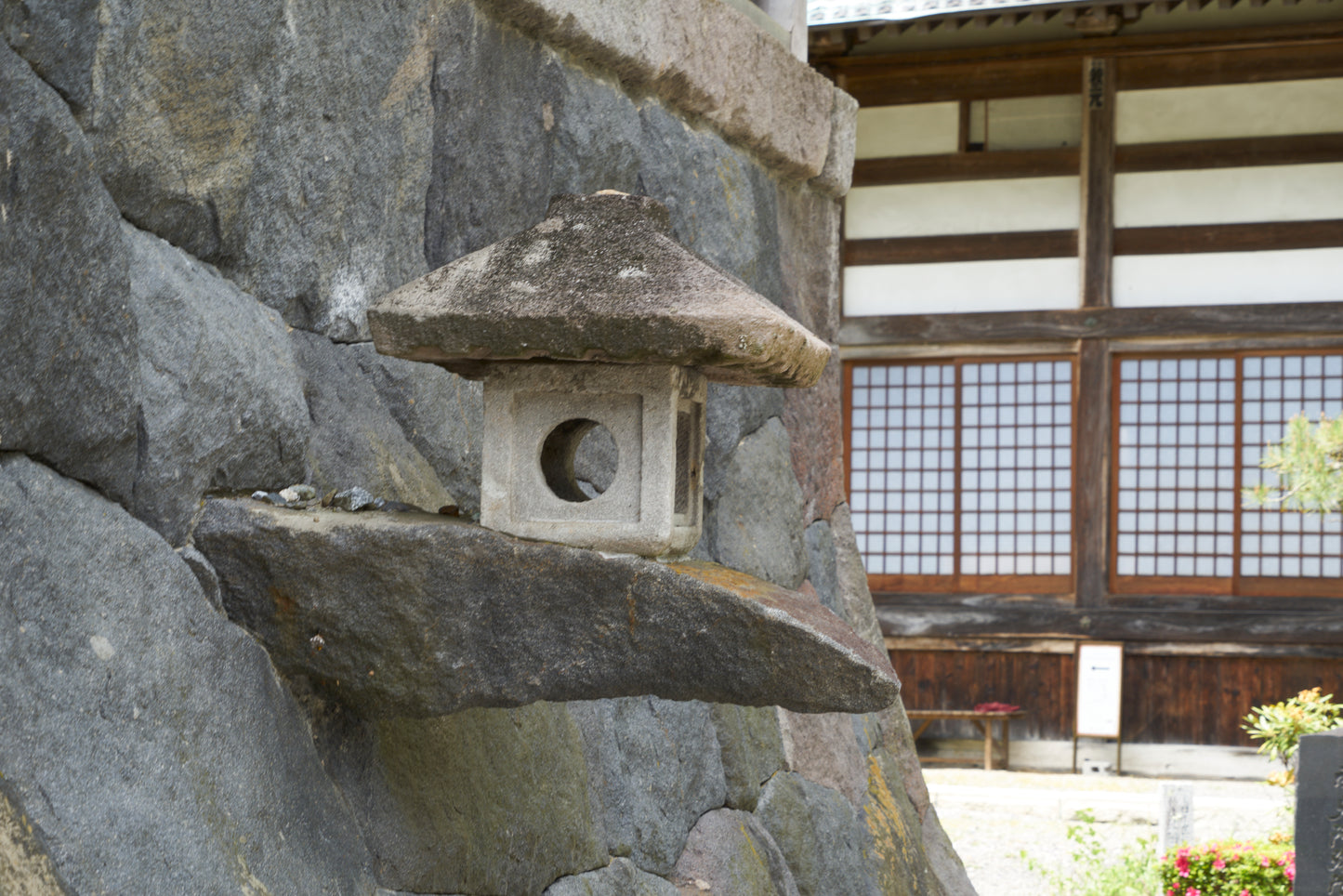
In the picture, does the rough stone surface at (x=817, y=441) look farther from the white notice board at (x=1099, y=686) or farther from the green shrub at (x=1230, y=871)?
the white notice board at (x=1099, y=686)

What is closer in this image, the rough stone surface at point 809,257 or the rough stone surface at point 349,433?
the rough stone surface at point 349,433

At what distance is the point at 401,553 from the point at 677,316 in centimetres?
54

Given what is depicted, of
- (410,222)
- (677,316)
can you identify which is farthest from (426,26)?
(677,316)

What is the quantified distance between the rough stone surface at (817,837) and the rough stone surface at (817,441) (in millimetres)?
957

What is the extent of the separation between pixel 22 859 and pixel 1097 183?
34.5 feet

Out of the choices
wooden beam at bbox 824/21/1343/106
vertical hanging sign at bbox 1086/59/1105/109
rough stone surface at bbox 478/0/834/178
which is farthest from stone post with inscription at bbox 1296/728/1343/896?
wooden beam at bbox 824/21/1343/106

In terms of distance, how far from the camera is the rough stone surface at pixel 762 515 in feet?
12.4

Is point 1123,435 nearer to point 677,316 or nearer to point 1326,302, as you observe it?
point 1326,302

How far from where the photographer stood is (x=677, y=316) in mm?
1877

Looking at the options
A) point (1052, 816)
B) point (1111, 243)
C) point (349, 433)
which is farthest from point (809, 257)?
point (1111, 243)

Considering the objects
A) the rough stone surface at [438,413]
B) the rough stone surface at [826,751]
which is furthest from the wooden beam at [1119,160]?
the rough stone surface at [438,413]

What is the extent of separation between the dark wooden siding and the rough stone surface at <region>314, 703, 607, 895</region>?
28.6 feet

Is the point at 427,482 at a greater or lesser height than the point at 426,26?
lesser

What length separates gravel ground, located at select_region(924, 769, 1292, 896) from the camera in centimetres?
829
